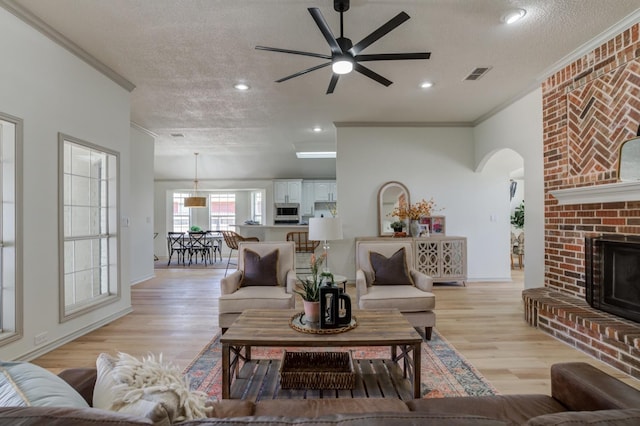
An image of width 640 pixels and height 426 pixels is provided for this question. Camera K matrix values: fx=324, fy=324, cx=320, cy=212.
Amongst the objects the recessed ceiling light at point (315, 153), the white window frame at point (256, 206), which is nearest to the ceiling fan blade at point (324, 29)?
the recessed ceiling light at point (315, 153)

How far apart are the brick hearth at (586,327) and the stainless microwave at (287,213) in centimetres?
686

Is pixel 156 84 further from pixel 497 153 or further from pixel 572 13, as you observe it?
pixel 497 153

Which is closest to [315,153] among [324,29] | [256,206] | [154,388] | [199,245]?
[256,206]

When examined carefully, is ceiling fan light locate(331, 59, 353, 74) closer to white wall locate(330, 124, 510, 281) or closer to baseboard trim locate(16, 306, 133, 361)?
white wall locate(330, 124, 510, 281)

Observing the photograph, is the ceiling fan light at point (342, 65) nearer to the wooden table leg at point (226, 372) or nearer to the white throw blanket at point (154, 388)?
the wooden table leg at point (226, 372)

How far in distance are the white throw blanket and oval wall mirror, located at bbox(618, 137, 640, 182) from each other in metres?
3.42

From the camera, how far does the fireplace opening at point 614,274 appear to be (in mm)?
2654

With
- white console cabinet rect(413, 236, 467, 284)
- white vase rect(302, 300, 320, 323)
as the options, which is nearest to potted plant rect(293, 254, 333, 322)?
white vase rect(302, 300, 320, 323)

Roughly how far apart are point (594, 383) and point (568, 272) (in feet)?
8.95

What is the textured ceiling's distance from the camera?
99.5 inches

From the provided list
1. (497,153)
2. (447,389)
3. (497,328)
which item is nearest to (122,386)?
(447,389)

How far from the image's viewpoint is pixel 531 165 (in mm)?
4098

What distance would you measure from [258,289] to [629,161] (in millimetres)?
3418

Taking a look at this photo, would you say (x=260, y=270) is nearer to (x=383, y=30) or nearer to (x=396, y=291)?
(x=396, y=291)
